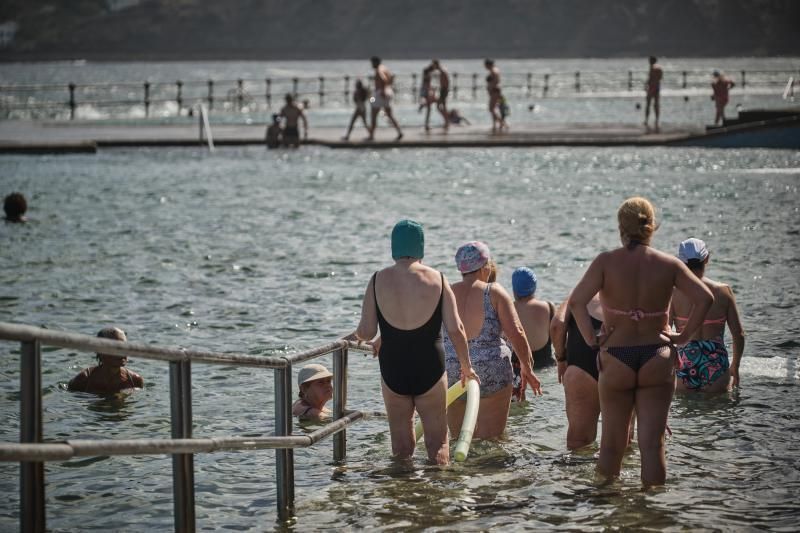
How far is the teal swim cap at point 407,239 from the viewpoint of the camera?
7.15m

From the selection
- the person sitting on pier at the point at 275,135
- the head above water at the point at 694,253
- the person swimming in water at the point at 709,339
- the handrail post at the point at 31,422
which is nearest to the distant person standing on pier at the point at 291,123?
the person sitting on pier at the point at 275,135

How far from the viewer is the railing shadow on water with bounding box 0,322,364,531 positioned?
4777 millimetres

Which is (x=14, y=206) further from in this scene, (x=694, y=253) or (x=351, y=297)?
(x=694, y=253)

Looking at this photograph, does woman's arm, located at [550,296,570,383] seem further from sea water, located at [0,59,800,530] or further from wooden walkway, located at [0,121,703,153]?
wooden walkway, located at [0,121,703,153]

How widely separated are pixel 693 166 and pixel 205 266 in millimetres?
13888

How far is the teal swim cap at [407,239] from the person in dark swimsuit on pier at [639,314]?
98cm

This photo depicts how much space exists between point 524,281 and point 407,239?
320 cm

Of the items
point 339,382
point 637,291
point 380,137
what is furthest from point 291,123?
point 637,291

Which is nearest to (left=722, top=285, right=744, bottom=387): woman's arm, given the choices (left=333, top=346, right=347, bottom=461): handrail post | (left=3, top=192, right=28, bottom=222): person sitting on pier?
(left=333, top=346, right=347, bottom=461): handrail post

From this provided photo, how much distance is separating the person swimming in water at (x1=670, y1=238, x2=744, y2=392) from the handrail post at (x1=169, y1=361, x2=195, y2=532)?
14.1ft

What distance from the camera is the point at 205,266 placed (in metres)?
18.0

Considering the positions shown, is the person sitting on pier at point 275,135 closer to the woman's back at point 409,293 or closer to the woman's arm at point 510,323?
the woman's arm at point 510,323

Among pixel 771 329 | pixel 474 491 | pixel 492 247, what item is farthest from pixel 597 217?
pixel 474 491

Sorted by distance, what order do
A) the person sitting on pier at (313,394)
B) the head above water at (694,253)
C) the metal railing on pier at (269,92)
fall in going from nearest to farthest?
1. the head above water at (694,253)
2. the person sitting on pier at (313,394)
3. the metal railing on pier at (269,92)
